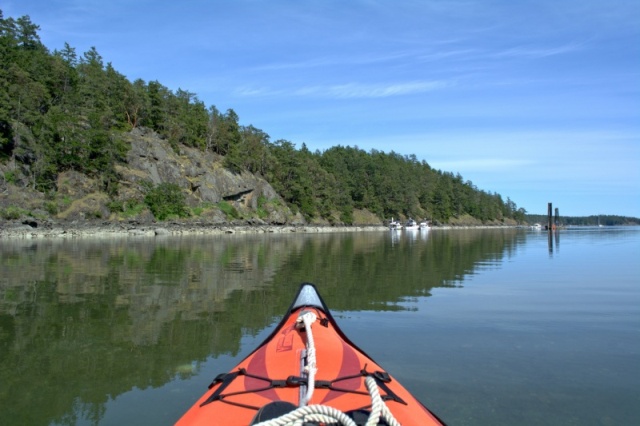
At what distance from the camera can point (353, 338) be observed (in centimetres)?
748

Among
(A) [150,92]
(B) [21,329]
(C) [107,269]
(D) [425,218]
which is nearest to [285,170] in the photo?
(A) [150,92]

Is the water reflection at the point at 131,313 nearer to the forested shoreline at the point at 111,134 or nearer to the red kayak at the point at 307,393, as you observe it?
the red kayak at the point at 307,393

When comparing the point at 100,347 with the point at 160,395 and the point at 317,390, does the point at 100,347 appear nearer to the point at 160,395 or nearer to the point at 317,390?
the point at 160,395

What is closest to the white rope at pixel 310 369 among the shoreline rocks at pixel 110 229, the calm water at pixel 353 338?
the calm water at pixel 353 338

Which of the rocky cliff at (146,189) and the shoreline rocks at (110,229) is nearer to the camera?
the shoreline rocks at (110,229)

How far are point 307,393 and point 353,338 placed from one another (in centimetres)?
449

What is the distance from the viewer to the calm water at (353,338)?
4.91 metres

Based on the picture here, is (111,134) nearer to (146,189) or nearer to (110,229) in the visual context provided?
(146,189)

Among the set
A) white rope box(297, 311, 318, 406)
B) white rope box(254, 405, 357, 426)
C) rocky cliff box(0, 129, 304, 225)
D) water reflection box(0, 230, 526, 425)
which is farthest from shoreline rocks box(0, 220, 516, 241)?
white rope box(254, 405, 357, 426)

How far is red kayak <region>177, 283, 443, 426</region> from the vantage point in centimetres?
260

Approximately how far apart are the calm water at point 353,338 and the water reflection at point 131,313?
0.12 ft

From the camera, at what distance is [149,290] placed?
38.5 ft

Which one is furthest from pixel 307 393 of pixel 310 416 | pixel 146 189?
pixel 146 189

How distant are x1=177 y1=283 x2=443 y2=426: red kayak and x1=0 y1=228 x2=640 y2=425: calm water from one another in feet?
4.22
